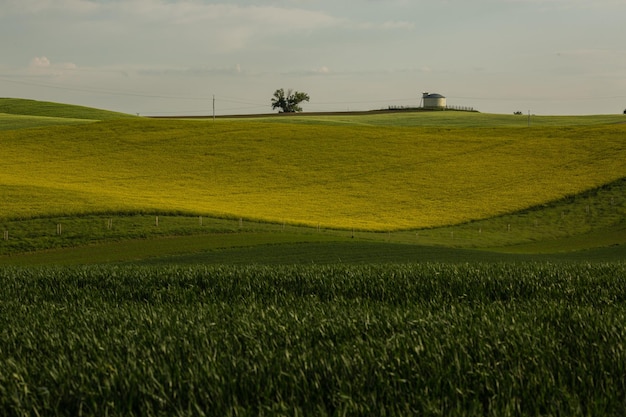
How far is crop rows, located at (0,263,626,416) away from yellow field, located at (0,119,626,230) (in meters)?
31.6

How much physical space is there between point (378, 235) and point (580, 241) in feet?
34.9

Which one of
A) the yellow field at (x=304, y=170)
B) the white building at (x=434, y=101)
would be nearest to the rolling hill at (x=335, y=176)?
the yellow field at (x=304, y=170)

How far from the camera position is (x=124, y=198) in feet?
141

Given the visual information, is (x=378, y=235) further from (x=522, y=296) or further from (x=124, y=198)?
(x=522, y=296)

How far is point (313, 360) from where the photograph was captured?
570 cm

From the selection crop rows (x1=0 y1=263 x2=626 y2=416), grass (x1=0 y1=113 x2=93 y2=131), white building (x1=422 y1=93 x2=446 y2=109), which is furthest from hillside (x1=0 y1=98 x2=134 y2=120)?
crop rows (x1=0 y1=263 x2=626 y2=416)

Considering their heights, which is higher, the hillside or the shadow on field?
the hillside

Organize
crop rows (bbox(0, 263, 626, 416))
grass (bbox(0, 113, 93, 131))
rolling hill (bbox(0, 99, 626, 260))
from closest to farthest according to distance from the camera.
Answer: crop rows (bbox(0, 263, 626, 416)) < rolling hill (bbox(0, 99, 626, 260)) < grass (bbox(0, 113, 93, 131))

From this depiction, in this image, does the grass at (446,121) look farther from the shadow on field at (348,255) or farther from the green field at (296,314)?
the shadow on field at (348,255)

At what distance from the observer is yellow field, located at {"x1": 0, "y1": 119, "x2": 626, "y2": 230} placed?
43219 mm

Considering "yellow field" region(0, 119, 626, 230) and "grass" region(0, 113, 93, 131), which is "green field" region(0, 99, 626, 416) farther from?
"grass" region(0, 113, 93, 131)

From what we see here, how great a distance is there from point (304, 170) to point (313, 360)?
5065 cm

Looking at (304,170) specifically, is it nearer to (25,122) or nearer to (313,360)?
(25,122)

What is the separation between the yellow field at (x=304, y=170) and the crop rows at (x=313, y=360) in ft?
104
